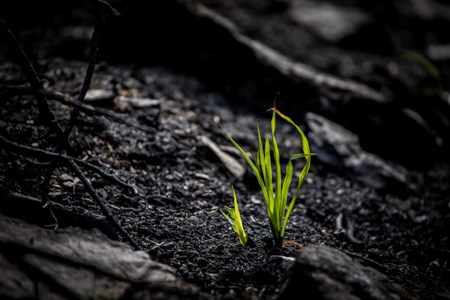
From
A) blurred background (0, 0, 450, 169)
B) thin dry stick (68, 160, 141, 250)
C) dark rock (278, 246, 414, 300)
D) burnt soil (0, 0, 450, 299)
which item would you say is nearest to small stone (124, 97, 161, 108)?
burnt soil (0, 0, 450, 299)

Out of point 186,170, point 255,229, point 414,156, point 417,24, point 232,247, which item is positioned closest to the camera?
point 232,247

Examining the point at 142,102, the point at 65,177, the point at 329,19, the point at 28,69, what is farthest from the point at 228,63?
the point at 329,19

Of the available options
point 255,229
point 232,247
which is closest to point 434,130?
point 255,229

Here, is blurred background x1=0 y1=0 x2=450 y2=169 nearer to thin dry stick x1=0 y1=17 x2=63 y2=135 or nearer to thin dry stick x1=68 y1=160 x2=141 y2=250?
thin dry stick x1=0 y1=17 x2=63 y2=135

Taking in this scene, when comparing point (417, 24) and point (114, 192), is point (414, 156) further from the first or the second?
point (417, 24)

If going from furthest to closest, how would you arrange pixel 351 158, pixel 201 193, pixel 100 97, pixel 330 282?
1. pixel 351 158
2. pixel 100 97
3. pixel 201 193
4. pixel 330 282

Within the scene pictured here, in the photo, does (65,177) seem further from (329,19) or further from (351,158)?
(329,19)
